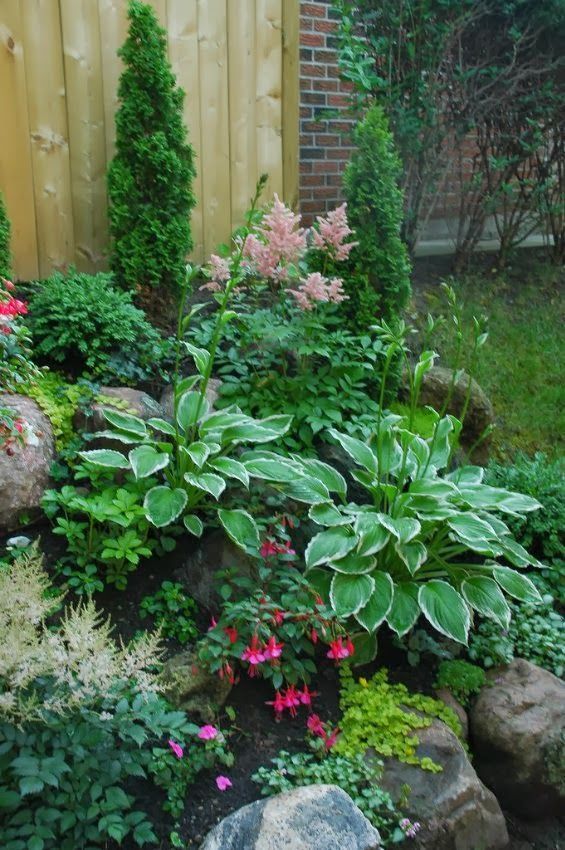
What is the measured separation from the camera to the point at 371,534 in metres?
3.22

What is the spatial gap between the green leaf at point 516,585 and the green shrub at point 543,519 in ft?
1.67

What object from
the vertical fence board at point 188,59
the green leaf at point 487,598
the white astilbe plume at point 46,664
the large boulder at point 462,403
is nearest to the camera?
the white astilbe plume at point 46,664

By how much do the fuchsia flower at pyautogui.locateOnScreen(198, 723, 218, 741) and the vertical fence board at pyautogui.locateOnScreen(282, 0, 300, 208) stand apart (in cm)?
389

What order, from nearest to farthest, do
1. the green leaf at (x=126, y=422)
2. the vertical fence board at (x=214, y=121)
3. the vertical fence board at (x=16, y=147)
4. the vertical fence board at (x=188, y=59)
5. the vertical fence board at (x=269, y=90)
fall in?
the green leaf at (x=126, y=422), the vertical fence board at (x=16, y=147), the vertical fence board at (x=188, y=59), the vertical fence board at (x=214, y=121), the vertical fence board at (x=269, y=90)

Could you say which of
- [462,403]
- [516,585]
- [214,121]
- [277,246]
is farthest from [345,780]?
[214,121]

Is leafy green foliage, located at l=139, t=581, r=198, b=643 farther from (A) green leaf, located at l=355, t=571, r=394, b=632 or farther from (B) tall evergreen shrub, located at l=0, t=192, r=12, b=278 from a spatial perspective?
(B) tall evergreen shrub, located at l=0, t=192, r=12, b=278

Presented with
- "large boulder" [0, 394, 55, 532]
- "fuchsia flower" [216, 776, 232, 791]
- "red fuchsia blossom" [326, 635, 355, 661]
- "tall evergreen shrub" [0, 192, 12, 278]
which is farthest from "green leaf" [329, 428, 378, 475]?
"tall evergreen shrub" [0, 192, 12, 278]

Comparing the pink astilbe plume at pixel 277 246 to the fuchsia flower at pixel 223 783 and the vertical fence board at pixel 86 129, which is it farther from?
the fuchsia flower at pixel 223 783

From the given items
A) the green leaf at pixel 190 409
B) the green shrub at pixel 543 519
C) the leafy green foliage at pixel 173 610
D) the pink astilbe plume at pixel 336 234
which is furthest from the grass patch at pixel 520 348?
the leafy green foliage at pixel 173 610

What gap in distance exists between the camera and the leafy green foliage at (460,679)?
329cm

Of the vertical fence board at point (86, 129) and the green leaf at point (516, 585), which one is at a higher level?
the vertical fence board at point (86, 129)

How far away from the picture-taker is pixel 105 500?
3184 mm

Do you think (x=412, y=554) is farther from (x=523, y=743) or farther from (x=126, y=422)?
(x=126, y=422)

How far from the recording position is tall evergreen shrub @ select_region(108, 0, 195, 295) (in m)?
4.42
